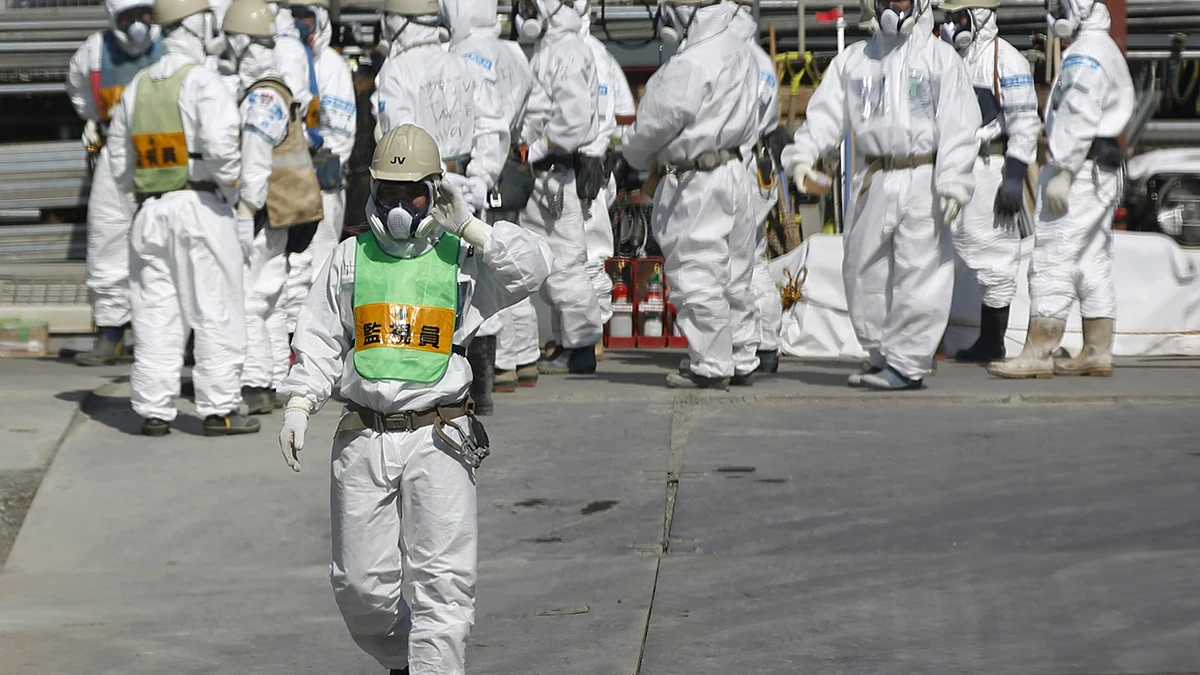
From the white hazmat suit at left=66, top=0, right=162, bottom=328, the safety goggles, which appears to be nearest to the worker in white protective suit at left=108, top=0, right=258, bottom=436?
the safety goggles

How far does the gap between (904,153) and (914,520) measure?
290 cm

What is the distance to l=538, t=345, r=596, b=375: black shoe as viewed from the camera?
10.4 meters

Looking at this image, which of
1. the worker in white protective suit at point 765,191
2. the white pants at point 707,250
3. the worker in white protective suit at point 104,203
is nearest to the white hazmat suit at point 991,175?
the worker in white protective suit at point 765,191

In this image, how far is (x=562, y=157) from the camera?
1006cm

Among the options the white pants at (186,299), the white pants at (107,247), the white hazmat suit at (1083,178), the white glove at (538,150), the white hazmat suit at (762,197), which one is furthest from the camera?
the white pants at (107,247)

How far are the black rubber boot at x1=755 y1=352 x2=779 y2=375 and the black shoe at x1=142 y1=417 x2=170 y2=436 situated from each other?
3.62m

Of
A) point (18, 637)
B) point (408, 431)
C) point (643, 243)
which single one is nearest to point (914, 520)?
point (408, 431)

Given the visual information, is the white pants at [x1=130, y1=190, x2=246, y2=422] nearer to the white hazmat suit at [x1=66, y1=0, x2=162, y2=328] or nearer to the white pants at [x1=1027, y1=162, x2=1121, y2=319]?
the white hazmat suit at [x1=66, y1=0, x2=162, y2=328]

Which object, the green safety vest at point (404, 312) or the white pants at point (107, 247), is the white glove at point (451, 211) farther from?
the white pants at point (107, 247)

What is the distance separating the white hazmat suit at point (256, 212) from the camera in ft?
27.3

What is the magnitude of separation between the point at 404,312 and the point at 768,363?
573 centimetres

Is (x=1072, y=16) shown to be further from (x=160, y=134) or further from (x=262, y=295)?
(x=160, y=134)

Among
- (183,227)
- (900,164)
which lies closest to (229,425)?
(183,227)

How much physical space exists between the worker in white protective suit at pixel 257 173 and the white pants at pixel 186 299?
10.0 inches
